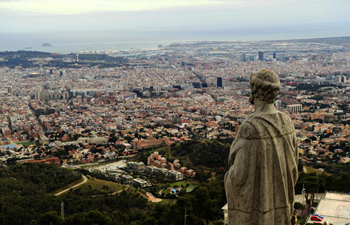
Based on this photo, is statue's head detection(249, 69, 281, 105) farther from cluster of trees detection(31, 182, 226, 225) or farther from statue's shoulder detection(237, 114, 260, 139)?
cluster of trees detection(31, 182, 226, 225)

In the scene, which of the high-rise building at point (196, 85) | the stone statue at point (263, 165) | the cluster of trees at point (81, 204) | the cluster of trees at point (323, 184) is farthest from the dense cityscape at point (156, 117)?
the stone statue at point (263, 165)

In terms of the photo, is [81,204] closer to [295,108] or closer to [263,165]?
[263,165]

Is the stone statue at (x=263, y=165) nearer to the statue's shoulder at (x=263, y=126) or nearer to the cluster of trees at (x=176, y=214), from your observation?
the statue's shoulder at (x=263, y=126)

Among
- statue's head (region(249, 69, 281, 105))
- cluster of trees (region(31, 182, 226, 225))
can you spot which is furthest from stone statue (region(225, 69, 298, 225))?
cluster of trees (region(31, 182, 226, 225))

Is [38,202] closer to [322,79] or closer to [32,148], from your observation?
[32,148]

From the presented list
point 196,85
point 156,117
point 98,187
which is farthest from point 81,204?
point 196,85
